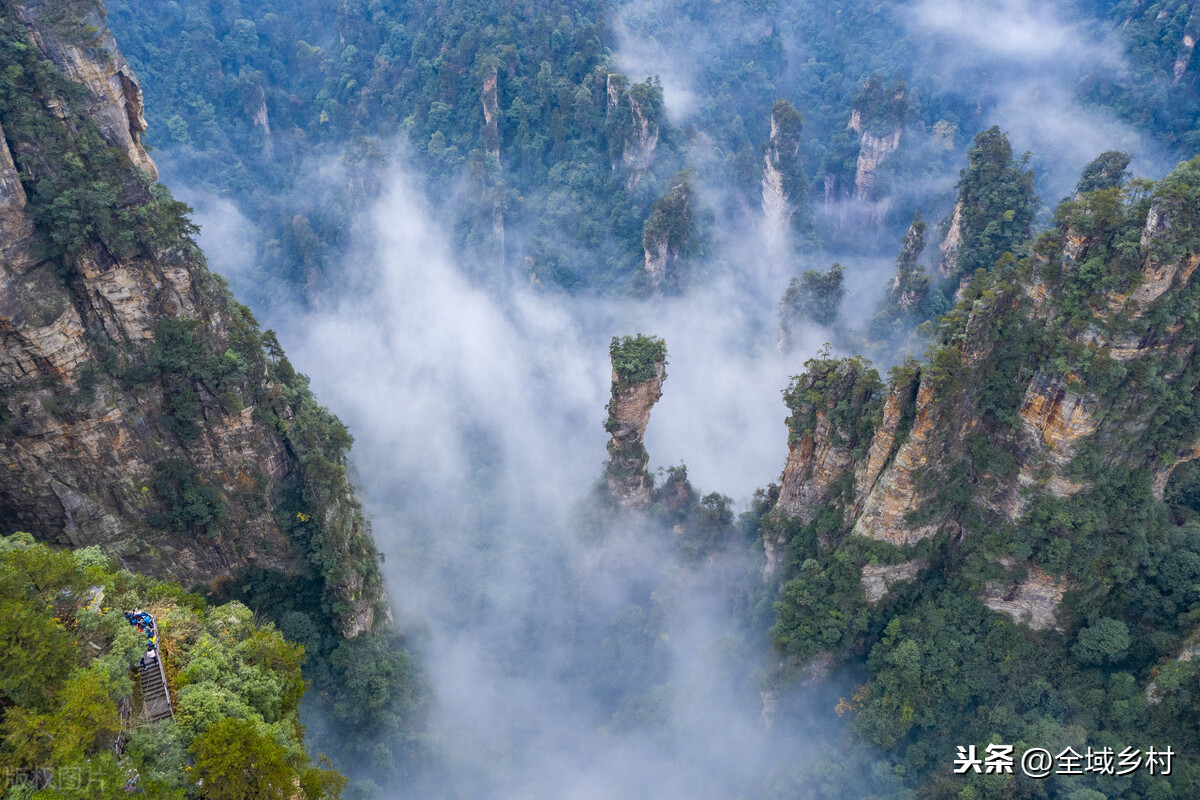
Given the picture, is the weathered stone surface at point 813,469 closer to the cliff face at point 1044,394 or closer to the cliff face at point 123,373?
the cliff face at point 1044,394

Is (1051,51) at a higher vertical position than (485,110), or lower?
higher

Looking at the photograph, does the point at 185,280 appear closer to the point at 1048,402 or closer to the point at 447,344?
the point at 1048,402

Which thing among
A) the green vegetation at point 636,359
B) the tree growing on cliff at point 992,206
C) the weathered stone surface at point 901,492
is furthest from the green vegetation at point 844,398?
the tree growing on cliff at point 992,206

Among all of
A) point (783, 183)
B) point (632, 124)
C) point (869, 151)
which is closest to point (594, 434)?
point (632, 124)

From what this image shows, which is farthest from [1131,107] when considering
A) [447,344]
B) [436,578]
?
[436,578]

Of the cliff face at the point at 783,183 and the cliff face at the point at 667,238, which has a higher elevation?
the cliff face at the point at 783,183

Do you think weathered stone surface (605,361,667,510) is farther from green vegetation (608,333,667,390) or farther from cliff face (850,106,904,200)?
cliff face (850,106,904,200)
